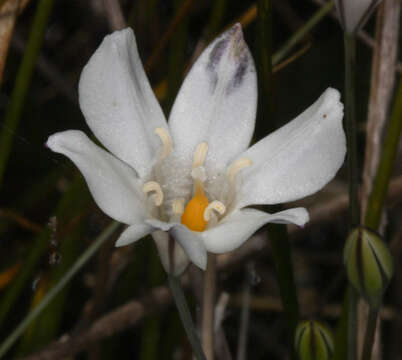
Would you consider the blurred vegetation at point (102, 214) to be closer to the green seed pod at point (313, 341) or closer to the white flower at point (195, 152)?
the white flower at point (195, 152)

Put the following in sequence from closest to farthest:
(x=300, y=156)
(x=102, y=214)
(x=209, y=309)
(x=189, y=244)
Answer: (x=189, y=244)
(x=300, y=156)
(x=209, y=309)
(x=102, y=214)

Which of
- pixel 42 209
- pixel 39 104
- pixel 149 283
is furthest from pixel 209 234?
pixel 39 104

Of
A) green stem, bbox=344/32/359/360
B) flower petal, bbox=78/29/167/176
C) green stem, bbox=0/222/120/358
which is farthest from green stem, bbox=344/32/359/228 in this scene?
green stem, bbox=0/222/120/358

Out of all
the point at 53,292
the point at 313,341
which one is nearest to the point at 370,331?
the point at 313,341

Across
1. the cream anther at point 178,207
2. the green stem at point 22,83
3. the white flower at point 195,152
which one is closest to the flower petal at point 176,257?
the white flower at point 195,152

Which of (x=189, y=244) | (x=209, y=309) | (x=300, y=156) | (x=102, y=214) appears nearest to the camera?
(x=189, y=244)

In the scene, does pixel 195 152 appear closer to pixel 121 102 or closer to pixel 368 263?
pixel 121 102

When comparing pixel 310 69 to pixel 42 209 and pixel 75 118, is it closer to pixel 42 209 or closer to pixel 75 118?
pixel 75 118
